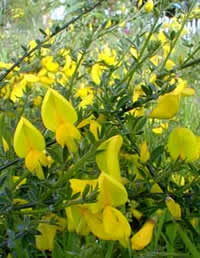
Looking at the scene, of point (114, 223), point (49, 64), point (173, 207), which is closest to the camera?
point (114, 223)

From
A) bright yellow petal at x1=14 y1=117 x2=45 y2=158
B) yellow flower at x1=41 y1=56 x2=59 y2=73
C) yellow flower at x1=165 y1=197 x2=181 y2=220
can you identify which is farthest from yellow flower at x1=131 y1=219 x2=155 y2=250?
yellow flower at x1=41 y1=56 x2=59 y2=73

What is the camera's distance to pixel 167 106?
0.51 meters

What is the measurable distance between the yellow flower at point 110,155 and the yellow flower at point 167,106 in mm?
83

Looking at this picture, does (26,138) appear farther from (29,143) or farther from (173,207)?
(173,207)

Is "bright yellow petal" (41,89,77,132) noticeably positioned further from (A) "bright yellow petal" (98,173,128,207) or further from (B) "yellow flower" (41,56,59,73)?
(B) "yellow flower" (41,56,59,73)

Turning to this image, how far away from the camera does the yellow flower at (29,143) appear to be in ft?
1.51

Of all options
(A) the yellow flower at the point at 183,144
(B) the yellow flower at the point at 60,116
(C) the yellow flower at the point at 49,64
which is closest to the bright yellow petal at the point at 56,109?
(B) the yellow flower at the point at 60,116

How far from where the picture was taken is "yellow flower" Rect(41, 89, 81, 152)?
1.50 ft

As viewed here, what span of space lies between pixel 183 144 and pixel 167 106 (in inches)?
1.7

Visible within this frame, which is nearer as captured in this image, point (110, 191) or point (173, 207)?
point (110, 191)

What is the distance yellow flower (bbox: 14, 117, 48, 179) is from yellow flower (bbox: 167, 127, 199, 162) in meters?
0.14

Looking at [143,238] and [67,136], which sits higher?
[67,136]

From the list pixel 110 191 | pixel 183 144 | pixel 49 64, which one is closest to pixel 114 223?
pixel 110 191

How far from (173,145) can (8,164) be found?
7.1 inches
